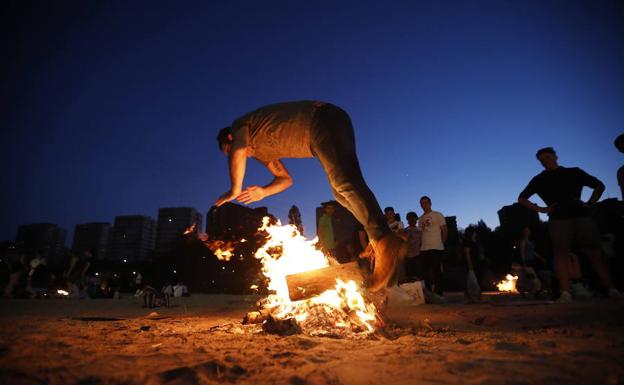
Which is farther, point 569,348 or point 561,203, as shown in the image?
point 561,203

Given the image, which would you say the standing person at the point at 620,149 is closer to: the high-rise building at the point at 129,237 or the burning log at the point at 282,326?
the burning log at the point at 282,326

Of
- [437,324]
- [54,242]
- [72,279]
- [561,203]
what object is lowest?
[437,324]

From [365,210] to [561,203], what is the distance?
3.97m

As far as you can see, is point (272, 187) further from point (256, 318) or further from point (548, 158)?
point (548, 158)

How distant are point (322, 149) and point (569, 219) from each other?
443cm

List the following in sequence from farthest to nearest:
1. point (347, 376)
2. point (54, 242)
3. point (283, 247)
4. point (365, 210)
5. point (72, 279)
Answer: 1. point (54, 242)
2. point (72, 279)
3. point (283, 247)
4. point (365, 210)
5. point (347, 376)

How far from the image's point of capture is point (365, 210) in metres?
3.40

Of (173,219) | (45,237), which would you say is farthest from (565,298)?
(45,237)

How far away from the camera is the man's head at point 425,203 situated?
7.49 m

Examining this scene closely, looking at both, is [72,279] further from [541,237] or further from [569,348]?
[541,237]

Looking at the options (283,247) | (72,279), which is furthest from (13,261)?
(283,247)

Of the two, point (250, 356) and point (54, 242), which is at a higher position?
point (54, 242)

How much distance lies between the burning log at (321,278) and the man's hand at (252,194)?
120cm

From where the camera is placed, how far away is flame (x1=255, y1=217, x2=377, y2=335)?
132 inches
